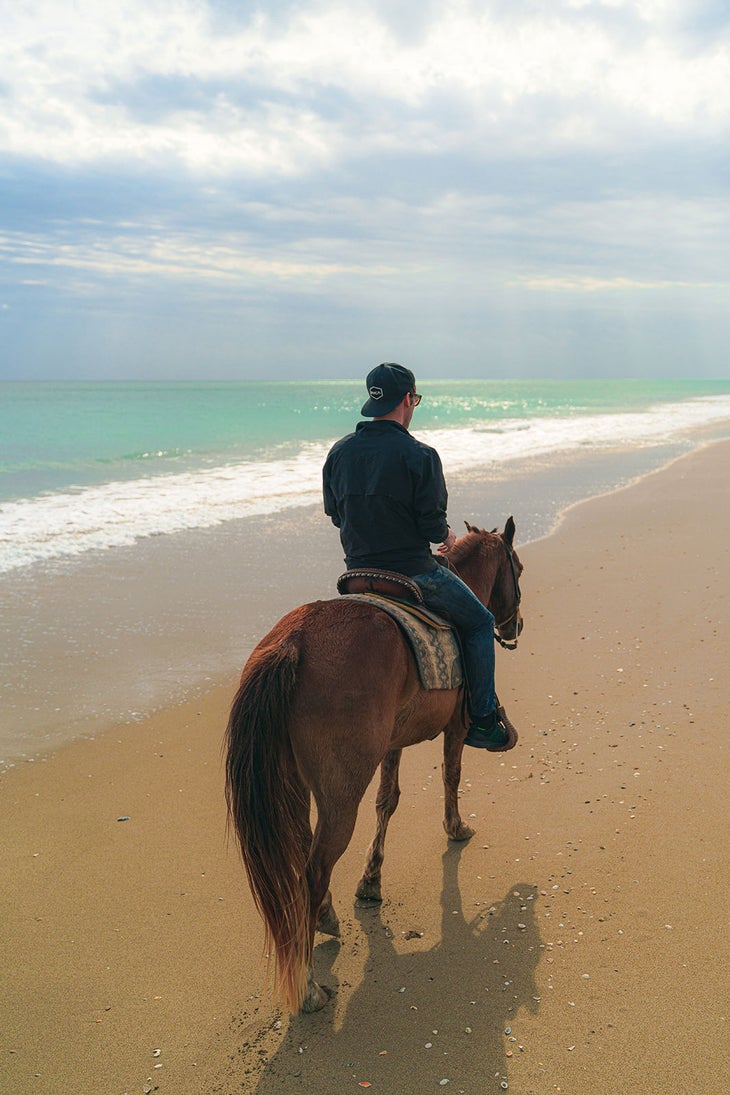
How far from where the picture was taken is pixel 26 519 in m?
15.5

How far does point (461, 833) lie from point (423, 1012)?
142 cm

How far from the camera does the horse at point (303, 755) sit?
11.3 ft

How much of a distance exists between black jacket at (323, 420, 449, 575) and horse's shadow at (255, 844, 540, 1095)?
1.85 meters

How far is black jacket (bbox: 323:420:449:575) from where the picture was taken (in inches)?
158

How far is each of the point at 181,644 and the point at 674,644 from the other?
482cm

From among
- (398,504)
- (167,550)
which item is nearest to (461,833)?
(398,504)

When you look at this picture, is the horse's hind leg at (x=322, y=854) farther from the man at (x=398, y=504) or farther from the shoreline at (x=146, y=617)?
the shoreline at (x=146, y=617)

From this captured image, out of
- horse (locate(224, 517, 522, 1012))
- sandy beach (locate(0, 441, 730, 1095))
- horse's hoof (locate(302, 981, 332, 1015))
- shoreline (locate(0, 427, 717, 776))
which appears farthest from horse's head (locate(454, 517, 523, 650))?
shoreline (locate(0, 427, 717, 776))

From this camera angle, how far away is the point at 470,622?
4426 millimetres

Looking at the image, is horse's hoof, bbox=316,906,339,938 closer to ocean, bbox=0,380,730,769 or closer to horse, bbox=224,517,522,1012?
horse, bbox=224,517,522,1012

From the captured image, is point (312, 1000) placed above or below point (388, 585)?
below

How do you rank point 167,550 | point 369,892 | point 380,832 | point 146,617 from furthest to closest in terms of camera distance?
1. point 167,550
2. point 146,617
3. point 380,832
4. point 369,892

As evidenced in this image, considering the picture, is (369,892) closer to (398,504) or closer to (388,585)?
(388,585)

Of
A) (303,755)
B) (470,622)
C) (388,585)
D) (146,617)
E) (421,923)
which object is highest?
(388,585)
